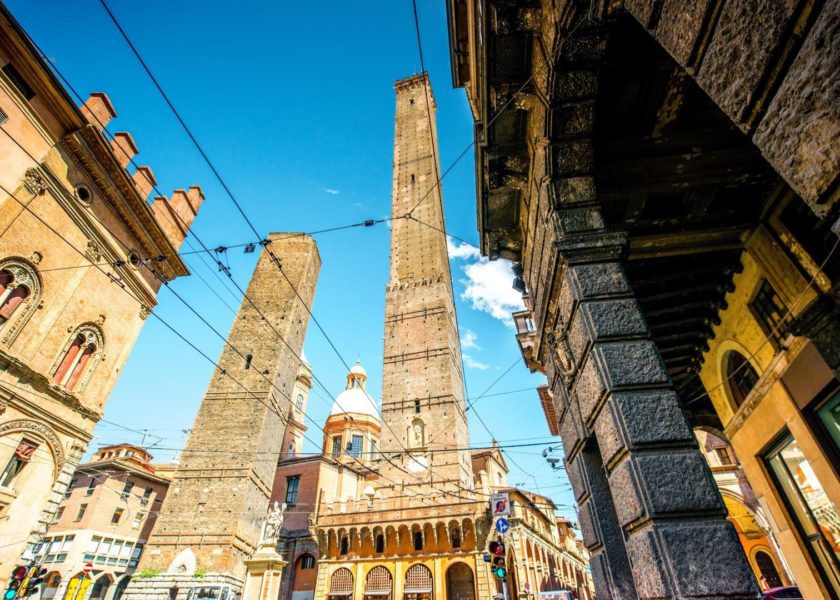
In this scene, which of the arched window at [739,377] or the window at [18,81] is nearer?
the arched window at [739,377]

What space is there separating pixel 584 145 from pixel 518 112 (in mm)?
899

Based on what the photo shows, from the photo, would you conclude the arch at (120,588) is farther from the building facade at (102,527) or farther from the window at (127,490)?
the window at (127,490)

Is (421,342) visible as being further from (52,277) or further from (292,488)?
(52,277)

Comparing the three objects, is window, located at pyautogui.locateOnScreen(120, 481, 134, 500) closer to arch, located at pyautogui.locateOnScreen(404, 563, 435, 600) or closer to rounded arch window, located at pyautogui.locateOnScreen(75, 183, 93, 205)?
arch, located at pyautogui.locateOnScreen(404, 563, 435, 600)

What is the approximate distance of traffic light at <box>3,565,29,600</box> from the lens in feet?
34.8

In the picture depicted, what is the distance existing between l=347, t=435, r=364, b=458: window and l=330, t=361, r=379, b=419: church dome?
2.46m

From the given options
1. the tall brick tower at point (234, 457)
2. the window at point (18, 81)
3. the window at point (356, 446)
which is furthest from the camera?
the window at point (356, 446)

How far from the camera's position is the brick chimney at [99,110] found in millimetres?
13344

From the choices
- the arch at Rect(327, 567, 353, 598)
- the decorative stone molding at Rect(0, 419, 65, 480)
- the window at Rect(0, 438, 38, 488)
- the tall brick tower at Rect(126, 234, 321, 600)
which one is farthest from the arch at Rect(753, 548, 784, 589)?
the window at Rect(0, 438, 38, 488)

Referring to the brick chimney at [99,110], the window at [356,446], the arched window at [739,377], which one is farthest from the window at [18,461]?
the window at [356,446]

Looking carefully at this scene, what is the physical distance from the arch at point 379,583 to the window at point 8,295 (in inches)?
738

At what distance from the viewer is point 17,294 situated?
35.7ft

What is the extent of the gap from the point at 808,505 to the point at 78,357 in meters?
17.8

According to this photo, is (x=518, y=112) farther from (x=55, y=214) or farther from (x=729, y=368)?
(x=55, y=214)
